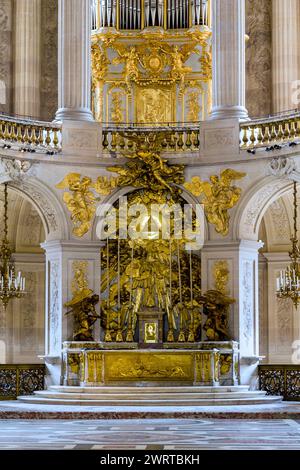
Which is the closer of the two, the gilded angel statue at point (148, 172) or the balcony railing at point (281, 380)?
the balcony railing at point (281, 380)

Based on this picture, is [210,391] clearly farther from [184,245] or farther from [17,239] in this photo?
[17,239]

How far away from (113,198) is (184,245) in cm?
185

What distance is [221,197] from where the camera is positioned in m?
A: 28.8

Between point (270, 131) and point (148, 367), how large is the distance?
560cm

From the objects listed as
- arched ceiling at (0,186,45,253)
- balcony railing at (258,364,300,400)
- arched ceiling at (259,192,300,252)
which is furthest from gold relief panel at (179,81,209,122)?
balcony railing at (258,364,300,400)

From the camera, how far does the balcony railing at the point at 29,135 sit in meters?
28.2

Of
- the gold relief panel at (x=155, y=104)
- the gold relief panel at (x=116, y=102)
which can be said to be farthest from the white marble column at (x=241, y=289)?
the gold relief panel at (x=116, y=102)

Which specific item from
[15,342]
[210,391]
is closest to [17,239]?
[15,342]

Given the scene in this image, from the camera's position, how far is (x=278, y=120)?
2827 centimetres

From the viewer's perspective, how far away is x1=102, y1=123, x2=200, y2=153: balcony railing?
96.6 feet

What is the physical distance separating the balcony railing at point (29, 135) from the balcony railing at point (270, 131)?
13.3 ft

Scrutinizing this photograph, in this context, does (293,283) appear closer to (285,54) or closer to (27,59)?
(285,54)

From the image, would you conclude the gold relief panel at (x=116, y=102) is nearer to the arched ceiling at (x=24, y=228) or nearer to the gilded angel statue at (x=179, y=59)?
the gilded angel statue at (x=179, y=59)

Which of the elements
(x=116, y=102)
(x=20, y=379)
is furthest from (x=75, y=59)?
(x=20, y=379)
